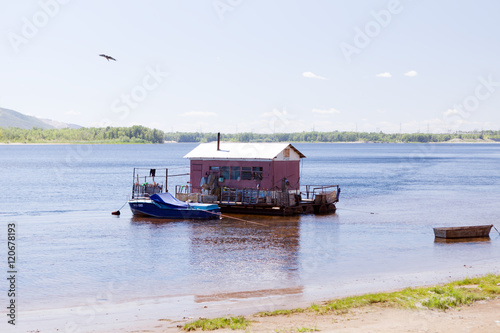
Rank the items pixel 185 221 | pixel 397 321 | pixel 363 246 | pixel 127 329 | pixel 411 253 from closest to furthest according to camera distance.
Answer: pixel 397 321, pixel 127 329, pixel 411 253, pixel 363 246, pixel 185 221

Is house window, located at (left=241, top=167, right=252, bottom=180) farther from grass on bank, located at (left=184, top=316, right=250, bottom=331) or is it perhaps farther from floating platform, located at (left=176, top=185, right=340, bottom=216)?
grass on bank, located at (left=184, top=316, right=250, bottom=331)

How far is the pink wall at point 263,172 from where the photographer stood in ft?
156

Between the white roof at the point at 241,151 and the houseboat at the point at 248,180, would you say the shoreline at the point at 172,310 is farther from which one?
the white roof at the point at 241,151

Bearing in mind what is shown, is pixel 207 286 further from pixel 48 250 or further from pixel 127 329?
pixel 48 250

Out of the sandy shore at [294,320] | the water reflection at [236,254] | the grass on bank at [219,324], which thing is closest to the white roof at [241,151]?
the water reflection at [236,254]

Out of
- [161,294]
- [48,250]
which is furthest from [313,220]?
[161,294]

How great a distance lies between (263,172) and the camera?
156 feet

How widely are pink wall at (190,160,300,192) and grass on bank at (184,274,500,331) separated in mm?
28463

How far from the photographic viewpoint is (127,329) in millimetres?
17344

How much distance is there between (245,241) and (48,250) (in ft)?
39.1

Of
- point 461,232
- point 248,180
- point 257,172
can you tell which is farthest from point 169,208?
point 461,232

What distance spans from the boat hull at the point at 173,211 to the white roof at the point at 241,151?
4.90 m

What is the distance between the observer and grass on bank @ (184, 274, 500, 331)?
16.4m

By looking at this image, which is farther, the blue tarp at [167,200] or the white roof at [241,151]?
the white roof at [241,151]
